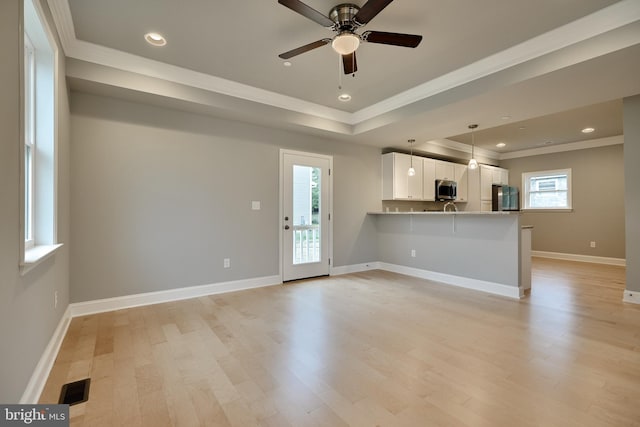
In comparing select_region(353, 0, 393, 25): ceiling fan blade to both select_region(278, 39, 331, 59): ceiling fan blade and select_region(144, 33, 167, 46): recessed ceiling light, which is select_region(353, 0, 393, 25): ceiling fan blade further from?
select_region(144, 33, 167, 46): recessed ceiling light

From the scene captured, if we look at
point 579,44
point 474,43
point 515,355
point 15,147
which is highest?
point 474,43

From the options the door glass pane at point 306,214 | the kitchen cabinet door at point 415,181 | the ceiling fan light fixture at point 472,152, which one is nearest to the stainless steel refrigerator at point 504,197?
the ceiling fan light fixture at point 472,152

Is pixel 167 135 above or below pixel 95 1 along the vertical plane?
below

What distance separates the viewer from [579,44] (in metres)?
2.60

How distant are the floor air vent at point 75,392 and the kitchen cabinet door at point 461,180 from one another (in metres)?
7.53

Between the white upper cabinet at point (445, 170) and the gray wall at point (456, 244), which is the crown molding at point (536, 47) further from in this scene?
the white upper cabinet at point (445, 170)

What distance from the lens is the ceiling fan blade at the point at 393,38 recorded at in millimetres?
2318

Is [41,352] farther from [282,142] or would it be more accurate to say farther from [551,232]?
[551,232]

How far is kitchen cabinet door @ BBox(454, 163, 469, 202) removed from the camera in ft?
24.1

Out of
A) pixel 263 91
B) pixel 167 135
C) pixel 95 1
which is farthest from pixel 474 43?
pixel 167 135

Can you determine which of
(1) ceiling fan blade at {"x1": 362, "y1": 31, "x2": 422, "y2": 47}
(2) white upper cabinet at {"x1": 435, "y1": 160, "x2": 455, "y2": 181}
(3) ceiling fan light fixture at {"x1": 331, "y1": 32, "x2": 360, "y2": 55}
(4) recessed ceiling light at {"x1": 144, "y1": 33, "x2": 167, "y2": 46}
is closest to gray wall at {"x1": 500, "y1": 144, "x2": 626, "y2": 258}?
(2) white upper cabinet at {"x1": 435, "y1": 160, "x2": 455, "y2": 181}

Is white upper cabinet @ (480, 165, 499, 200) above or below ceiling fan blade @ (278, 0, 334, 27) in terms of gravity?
below

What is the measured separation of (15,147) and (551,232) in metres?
9.43

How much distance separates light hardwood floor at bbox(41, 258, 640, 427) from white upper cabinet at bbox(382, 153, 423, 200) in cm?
266
